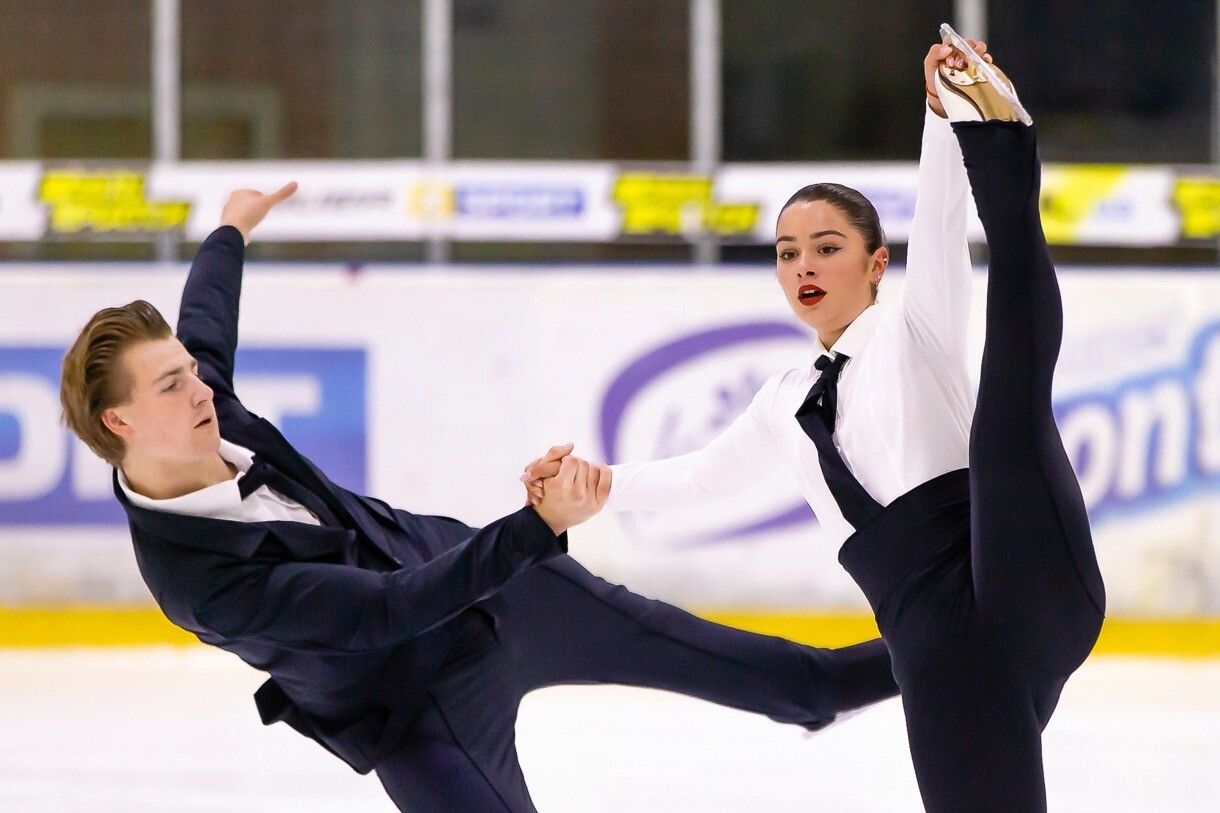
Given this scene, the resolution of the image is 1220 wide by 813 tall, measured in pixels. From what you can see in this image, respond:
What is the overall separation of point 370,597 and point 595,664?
20.6 inches

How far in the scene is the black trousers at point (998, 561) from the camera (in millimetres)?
1997

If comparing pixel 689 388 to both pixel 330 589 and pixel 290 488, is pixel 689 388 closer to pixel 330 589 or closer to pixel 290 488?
pixel 290 488

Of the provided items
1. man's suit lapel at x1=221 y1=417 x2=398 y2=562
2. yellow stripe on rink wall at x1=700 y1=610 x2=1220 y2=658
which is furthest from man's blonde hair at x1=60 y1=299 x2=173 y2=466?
yellow stripe on rink wall at x1=700 y1=610 x2=1220 y2=658

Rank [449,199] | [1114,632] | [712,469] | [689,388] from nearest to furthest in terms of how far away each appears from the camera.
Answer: [712,469], [1114,632], [689,388], [449,199]

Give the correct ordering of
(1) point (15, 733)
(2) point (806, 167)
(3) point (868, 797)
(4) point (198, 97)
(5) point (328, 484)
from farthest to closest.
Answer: (4) point (198, 97)
(2) point (806, 167)
(1) point (15, 733)
(3) point (868, 797)
(5) point (328, 484)

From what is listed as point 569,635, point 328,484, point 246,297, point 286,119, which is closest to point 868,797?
point 569,635

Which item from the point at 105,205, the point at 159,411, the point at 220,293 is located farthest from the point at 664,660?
the point at 105,205

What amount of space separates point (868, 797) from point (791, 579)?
178cm

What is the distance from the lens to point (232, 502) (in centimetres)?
224

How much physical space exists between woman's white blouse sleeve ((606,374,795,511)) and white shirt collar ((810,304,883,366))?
23cm

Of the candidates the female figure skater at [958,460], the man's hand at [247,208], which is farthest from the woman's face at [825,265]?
the man's hand at [247,208]

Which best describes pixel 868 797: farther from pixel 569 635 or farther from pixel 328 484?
pixel 328 484

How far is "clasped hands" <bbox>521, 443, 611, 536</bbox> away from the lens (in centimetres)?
213

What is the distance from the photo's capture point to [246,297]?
5496 millimetres
